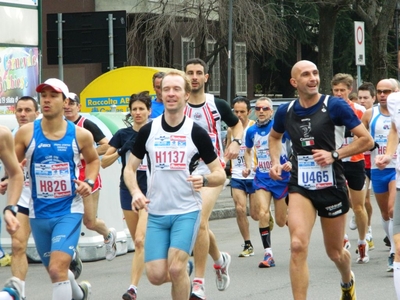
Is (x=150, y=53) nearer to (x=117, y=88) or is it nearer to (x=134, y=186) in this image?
(x=117, y=88)

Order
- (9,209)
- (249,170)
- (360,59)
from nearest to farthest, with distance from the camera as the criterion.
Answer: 1. (9,209)
2. (249,170)
3. (360,59)

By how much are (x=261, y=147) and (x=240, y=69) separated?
28590 millimetres

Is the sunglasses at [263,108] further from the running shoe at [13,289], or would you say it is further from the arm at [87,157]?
the running shoe at [13,289]

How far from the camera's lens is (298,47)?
134 feet

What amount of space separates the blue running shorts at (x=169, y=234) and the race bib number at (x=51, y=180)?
0.79 meters

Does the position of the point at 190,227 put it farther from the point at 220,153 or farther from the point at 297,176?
the point at 220,153

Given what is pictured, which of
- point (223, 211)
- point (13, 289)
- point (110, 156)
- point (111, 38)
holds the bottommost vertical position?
point (223, 211)

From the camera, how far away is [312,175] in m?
8.24

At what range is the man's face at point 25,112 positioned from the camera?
10.5 meters

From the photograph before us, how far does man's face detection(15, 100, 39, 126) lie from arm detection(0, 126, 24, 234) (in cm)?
326

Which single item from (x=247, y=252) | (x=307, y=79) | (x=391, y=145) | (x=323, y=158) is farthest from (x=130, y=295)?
(x=247, y=252)

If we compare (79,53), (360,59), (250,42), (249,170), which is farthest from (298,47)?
(249,170)

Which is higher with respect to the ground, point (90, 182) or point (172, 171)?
point (172, 171)

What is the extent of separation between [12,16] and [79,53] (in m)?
1.30
